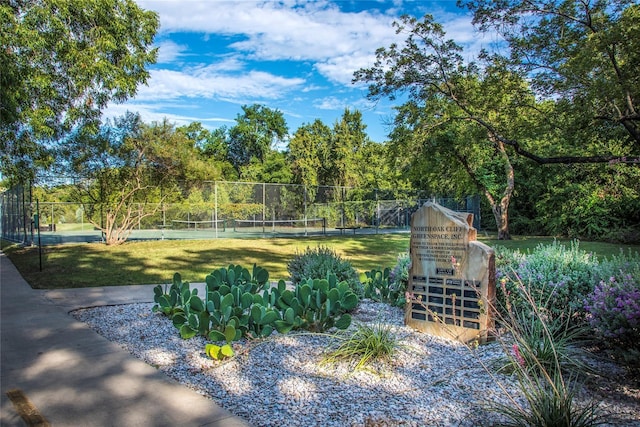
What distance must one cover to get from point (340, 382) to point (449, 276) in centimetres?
183

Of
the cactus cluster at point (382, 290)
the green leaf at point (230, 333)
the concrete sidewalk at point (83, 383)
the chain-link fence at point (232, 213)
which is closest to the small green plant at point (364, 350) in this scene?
the green leaf at point (230, 333)

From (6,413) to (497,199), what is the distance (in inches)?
900

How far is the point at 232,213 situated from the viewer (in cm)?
2222

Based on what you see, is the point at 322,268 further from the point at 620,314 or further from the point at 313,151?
the point at 313,151

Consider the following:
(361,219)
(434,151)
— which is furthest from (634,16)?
(361,219)

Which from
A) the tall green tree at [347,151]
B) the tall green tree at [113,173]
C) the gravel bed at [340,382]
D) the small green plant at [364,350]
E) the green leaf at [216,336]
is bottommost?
the gravel bed at [340,382]

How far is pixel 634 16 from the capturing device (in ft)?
26.8

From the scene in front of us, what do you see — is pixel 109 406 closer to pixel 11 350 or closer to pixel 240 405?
pixel 240 405

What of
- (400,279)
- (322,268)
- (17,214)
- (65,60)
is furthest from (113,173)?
(400,279)

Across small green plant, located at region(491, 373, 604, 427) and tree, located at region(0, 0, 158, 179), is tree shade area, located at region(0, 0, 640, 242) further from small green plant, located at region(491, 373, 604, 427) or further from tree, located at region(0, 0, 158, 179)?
small green plant, located at region(491, 373, 604, 427)

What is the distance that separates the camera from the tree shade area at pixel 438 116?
352 inches

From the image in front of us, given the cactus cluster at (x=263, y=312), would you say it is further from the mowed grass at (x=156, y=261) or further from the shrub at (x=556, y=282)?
the mowed grass at (x=156, y=261)

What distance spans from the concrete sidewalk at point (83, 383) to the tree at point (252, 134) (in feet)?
152

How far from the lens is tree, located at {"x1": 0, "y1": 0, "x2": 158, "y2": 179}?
28.3 ft
